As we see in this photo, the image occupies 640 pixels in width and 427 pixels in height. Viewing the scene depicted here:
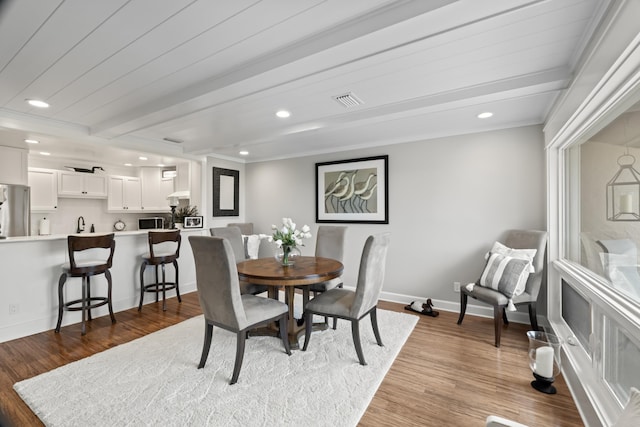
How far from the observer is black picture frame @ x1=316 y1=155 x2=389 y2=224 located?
167 inches

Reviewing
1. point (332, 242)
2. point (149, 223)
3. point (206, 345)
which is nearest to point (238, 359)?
point (206, 345)

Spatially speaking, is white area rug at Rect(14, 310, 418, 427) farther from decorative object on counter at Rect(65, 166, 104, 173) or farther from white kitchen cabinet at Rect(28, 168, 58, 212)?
decorative object on counter at Rect(65, 166, 104, 173)

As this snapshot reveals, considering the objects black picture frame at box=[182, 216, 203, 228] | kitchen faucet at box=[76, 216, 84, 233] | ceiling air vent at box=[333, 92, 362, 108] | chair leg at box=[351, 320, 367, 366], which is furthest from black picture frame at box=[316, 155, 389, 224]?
kitchen faucet at box=[76, 216, 84, 233]

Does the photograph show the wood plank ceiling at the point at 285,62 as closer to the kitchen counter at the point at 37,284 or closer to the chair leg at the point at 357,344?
the kitchen counter at the point at 37,284

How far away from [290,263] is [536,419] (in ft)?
7.09

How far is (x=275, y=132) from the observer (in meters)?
3.67

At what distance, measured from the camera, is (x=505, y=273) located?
2918mm

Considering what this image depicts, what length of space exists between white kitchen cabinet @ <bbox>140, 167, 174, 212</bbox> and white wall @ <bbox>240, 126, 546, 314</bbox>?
11.9 feet

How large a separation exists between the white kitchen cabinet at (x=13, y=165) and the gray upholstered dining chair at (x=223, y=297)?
142 inches

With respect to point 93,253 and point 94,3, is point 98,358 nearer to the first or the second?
point 93,253

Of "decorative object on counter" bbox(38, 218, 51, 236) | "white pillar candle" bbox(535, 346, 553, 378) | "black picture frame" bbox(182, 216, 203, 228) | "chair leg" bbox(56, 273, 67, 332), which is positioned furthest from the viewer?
"decorative object on counter" bbox(38, 218, 51, 236)

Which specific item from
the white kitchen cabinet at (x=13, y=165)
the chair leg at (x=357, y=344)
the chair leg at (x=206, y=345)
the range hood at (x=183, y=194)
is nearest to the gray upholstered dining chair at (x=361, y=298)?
the chair leg at (x=357, y=344)

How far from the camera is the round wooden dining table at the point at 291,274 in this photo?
2.47m

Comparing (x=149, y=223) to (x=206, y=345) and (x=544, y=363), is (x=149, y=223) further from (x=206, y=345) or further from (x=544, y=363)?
(x=544, y=363)
